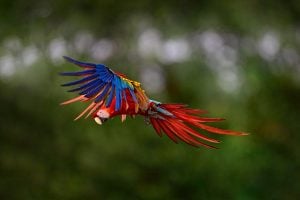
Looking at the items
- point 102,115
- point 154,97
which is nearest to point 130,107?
point 102,115

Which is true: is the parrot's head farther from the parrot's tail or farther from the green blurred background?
the green blurred background

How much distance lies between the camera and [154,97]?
427 centimetres

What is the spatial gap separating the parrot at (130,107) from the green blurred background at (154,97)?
9.96ft

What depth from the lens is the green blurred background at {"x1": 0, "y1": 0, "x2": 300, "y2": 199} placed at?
14.3ft

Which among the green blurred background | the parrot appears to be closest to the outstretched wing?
the parrot

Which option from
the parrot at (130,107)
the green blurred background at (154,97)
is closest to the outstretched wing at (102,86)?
the parrot at (130,107)

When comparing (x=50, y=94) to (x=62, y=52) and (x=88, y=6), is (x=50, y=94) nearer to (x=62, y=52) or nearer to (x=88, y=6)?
(x=62, y=52)

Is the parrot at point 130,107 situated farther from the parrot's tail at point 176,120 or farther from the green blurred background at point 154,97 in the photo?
Result: the green blurred background at point 154,97

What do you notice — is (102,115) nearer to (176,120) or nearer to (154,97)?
(176,120)

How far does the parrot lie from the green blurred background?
303cm

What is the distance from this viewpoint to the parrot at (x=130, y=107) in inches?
44.1

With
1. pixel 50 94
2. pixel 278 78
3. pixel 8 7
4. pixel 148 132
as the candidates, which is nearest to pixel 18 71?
pixel 50 94

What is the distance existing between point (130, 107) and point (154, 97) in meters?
3.06

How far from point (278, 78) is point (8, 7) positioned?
1900 mm
